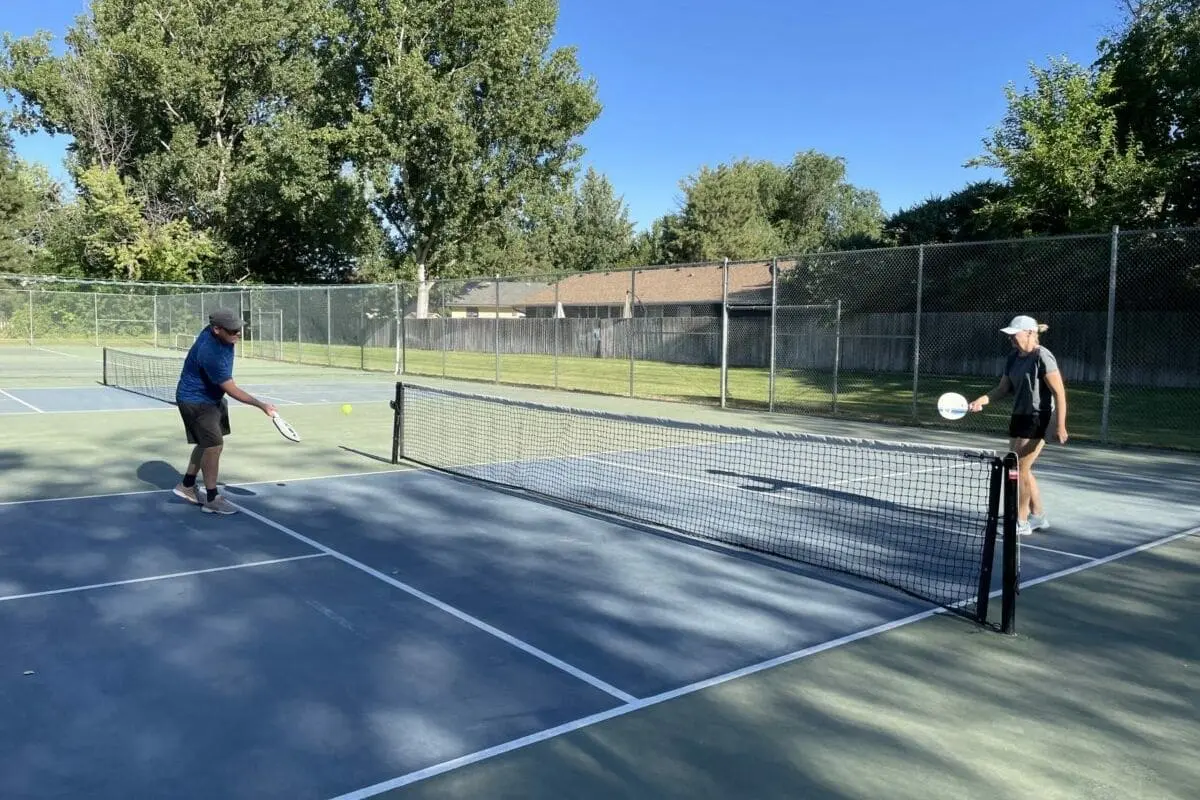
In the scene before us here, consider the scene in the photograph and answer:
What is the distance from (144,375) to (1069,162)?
27.4m

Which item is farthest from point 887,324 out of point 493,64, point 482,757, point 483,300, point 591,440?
point 483,300

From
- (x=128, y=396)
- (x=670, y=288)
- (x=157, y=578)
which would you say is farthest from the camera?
(x=670, y=288)

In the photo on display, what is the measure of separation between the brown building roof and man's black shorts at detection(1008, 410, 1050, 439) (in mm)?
33824

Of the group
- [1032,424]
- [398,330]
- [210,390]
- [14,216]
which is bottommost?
[1032,424]

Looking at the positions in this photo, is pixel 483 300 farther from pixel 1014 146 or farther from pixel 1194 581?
pixel 1194 581

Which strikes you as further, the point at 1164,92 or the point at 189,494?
the point at 1164,92

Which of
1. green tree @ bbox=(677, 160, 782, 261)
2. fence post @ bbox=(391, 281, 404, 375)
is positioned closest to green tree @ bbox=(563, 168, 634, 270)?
green tree @ bbox=(677, 160, 782, 261)

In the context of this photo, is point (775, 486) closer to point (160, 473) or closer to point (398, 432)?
point (398, 432)

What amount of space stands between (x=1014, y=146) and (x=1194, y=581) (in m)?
27.2

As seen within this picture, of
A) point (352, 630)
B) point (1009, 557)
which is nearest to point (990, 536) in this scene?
point (1009, 557)

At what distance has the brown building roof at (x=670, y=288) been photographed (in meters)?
44.6

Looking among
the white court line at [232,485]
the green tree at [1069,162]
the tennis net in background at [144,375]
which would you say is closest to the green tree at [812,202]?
the green tree at [1069,162]

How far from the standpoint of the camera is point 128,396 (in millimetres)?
18453

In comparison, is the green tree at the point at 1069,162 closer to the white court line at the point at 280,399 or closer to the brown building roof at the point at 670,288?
the brown building roof at the point at 670,288
